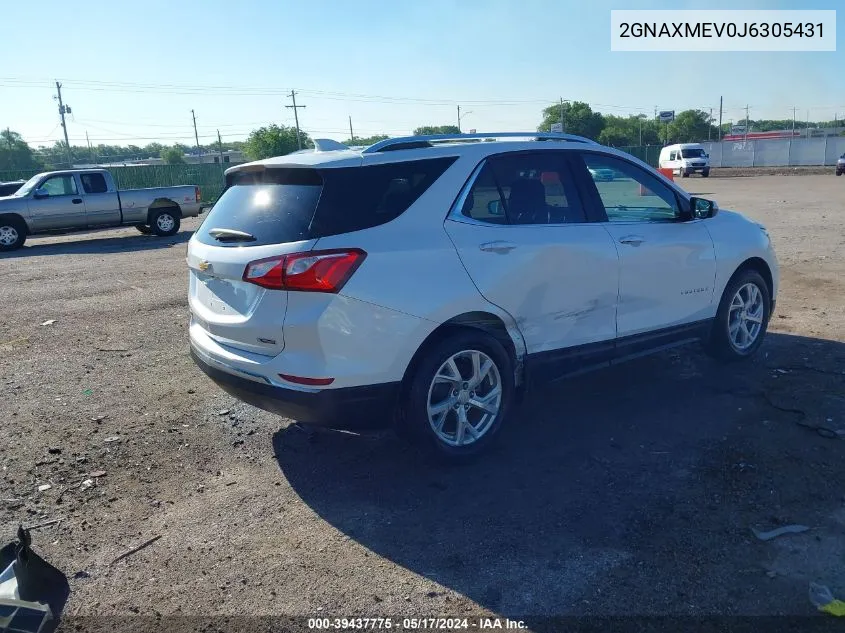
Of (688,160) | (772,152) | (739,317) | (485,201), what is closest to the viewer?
(485,201)

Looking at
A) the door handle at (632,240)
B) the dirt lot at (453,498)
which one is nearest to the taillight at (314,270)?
the dirt lot at (453,498)

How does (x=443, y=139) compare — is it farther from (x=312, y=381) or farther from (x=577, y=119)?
(x=577, y=119)

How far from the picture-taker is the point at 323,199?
393 cm

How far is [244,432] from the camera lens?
5035mm

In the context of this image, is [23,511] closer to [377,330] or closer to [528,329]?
[377,330]

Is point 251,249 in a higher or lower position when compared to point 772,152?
higher

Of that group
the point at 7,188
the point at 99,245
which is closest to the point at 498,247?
the point at 99,245

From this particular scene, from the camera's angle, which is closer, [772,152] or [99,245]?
[99,245]

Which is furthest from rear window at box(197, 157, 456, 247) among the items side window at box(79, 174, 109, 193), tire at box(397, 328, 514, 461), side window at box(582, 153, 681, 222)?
side window at box(79, 174, 109, 193)

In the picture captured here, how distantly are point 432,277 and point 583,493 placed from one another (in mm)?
1468

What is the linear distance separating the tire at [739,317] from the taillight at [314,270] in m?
3.50

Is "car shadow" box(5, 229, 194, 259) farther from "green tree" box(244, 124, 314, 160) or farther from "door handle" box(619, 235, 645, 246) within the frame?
"green tree" box(244, 124, 314, 160)

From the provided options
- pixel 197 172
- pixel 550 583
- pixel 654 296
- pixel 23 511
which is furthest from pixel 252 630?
pixel 197 172

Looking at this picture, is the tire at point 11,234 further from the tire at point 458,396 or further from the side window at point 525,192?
the tire at point 458,396
